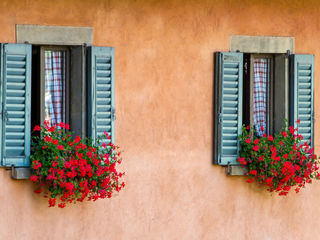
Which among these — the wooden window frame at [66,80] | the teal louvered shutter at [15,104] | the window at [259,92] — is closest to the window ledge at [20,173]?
the teal louvered shutter at [15,104]

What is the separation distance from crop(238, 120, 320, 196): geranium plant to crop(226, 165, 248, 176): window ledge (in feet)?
0.19

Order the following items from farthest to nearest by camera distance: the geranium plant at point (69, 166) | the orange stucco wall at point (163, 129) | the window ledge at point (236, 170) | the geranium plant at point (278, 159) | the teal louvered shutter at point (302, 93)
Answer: the teal louvered shutter at point (302, 93) < the window ledge at point (236, 170) < the geranium plant at point (278, 159) < the orange stucco wall at point (163, 129) < the geranium plant at point (69, 166)

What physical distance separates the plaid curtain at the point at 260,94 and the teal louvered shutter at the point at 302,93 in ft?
1.00

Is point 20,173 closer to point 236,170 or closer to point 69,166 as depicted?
point 69,166

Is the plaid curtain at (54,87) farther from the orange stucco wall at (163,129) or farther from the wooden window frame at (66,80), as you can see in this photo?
the orange stucco wall at (163,129)

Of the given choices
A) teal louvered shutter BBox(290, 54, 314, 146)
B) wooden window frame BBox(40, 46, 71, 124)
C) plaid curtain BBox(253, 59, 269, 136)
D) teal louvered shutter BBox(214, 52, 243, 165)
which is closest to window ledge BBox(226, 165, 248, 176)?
teal louvered shutter BBox(214, 52, 243, 165)

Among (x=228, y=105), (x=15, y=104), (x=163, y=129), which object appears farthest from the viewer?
(x=228, y=105)

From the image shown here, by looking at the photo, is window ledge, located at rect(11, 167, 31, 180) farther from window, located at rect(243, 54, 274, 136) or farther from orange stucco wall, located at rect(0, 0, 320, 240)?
window, located at rect(243, 54, 274, 136)

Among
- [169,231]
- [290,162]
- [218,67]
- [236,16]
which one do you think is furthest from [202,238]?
[236,16]

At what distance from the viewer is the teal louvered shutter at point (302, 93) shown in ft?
33.9

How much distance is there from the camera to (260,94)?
10.4m

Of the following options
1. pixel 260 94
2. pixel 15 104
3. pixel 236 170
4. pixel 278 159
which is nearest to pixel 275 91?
pixel 260 94

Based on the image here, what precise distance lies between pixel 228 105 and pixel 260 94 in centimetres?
60

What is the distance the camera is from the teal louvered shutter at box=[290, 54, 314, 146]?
33.9 ft
